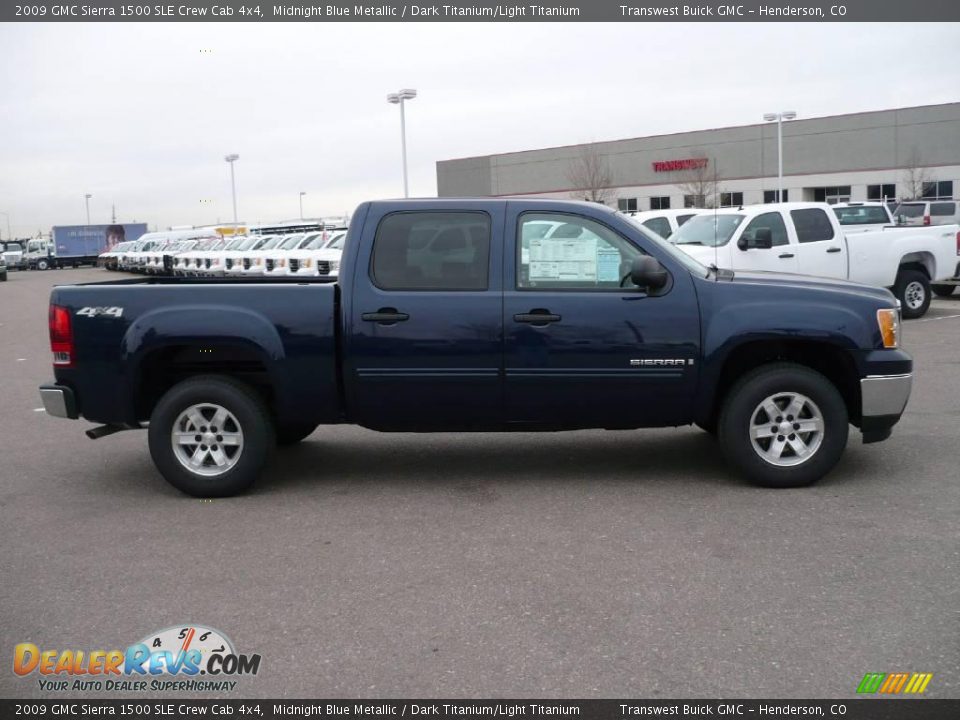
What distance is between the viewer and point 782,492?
6.47 metres

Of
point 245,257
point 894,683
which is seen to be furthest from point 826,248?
point 245,257

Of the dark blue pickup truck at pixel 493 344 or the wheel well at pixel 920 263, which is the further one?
the wheel well at pixel 920 263

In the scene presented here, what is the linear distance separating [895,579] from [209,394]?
4288 millimetres

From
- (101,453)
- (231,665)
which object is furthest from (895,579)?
(101,453)

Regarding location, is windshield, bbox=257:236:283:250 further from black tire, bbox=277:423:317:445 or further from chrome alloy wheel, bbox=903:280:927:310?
black tire, bbox=277:423:317:445

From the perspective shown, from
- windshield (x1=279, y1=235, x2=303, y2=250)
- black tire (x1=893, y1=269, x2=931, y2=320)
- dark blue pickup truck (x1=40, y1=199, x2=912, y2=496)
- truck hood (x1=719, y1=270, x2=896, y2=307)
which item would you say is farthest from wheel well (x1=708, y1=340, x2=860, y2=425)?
windshield (x1=279, y1=235, x2=303, y2=250)

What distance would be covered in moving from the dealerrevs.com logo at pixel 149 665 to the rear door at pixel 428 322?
8.10 ft

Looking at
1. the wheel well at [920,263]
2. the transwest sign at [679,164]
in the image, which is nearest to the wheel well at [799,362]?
the wheel well at [920,263]

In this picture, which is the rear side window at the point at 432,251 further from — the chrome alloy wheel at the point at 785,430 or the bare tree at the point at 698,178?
the bare tree at the point at 698,178

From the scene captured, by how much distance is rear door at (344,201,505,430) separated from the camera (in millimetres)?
6508

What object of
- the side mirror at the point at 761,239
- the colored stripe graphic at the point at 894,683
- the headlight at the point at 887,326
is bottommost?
the colored stripe graphic at the point at 894,683

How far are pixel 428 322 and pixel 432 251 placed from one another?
508mm

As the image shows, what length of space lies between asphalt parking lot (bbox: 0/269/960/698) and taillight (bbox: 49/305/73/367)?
0.96 m

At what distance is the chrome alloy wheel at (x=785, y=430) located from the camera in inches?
255
